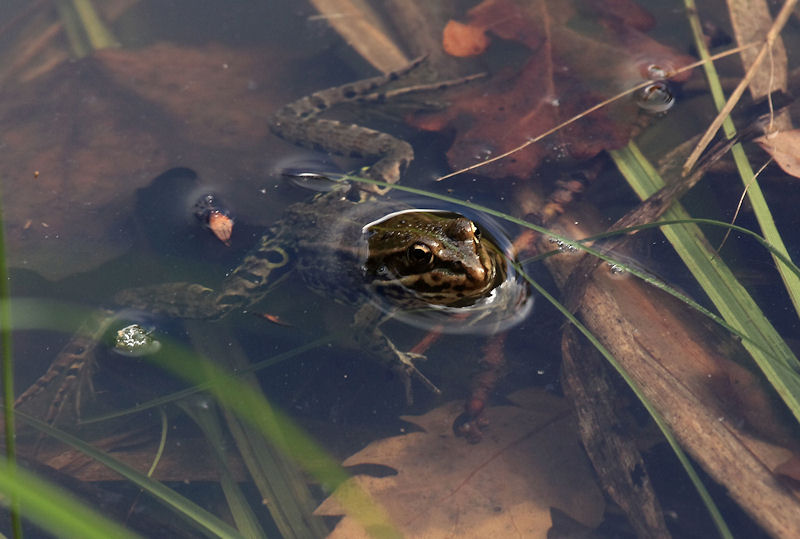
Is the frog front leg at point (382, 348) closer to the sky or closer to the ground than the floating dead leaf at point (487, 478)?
closer to the sky

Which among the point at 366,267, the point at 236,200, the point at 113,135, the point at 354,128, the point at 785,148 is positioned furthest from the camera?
the point at 113,135

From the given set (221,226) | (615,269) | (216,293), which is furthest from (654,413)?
(221,226)

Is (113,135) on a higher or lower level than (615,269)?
higher

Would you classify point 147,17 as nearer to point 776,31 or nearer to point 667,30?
point 667,30

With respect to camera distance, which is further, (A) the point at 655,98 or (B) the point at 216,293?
(A) the point at 655,98

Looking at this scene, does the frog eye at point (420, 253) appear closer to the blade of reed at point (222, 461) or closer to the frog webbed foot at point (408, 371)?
the frog webbed foot at point (408, 371)

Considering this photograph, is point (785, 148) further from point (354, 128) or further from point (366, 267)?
point (354, 128)

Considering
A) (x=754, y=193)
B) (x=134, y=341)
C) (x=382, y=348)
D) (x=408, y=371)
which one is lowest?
(x=408, y=371)

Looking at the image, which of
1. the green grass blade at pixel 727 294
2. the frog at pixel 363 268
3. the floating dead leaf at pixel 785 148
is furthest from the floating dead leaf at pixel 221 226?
the floating dead leaf at pixel 785 148
